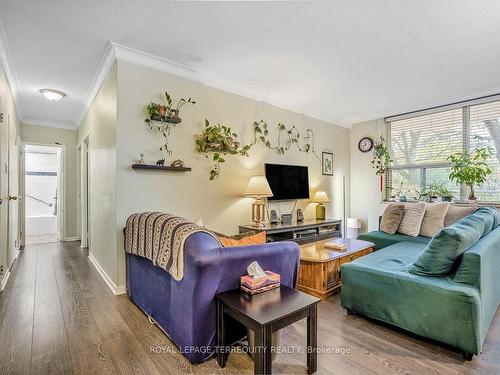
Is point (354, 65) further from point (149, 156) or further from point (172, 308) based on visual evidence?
point (172, 308)

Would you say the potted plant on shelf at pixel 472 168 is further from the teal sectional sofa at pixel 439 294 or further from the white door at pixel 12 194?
the white door at pixel 12 194

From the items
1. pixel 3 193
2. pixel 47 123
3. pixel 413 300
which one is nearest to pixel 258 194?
pixel 413 300

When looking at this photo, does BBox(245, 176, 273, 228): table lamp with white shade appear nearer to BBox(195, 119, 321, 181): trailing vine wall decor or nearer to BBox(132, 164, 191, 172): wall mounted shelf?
BBox(195, 119, 321, 181): trailing vine wall decor

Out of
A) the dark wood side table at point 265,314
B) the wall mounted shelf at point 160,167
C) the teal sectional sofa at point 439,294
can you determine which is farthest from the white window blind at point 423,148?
the dark wood side table at point 265,314

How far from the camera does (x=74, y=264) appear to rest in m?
3.71

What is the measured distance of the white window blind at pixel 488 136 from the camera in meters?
3.86

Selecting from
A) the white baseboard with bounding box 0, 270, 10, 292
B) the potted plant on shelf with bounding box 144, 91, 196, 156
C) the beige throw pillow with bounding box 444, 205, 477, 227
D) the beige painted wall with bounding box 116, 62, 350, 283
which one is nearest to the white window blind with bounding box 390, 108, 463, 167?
the beige throw pillow with bounding box 444, 205, 477, 227

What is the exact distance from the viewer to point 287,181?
14.2 ft

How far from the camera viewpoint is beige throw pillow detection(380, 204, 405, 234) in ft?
11.7

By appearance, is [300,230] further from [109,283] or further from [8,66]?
[8,66]

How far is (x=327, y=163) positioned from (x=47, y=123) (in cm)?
549

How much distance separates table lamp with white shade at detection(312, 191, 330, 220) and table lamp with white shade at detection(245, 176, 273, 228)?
1317mm

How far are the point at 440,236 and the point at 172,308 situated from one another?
1.83 m

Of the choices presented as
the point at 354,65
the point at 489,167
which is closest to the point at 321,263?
the point at 354,65
